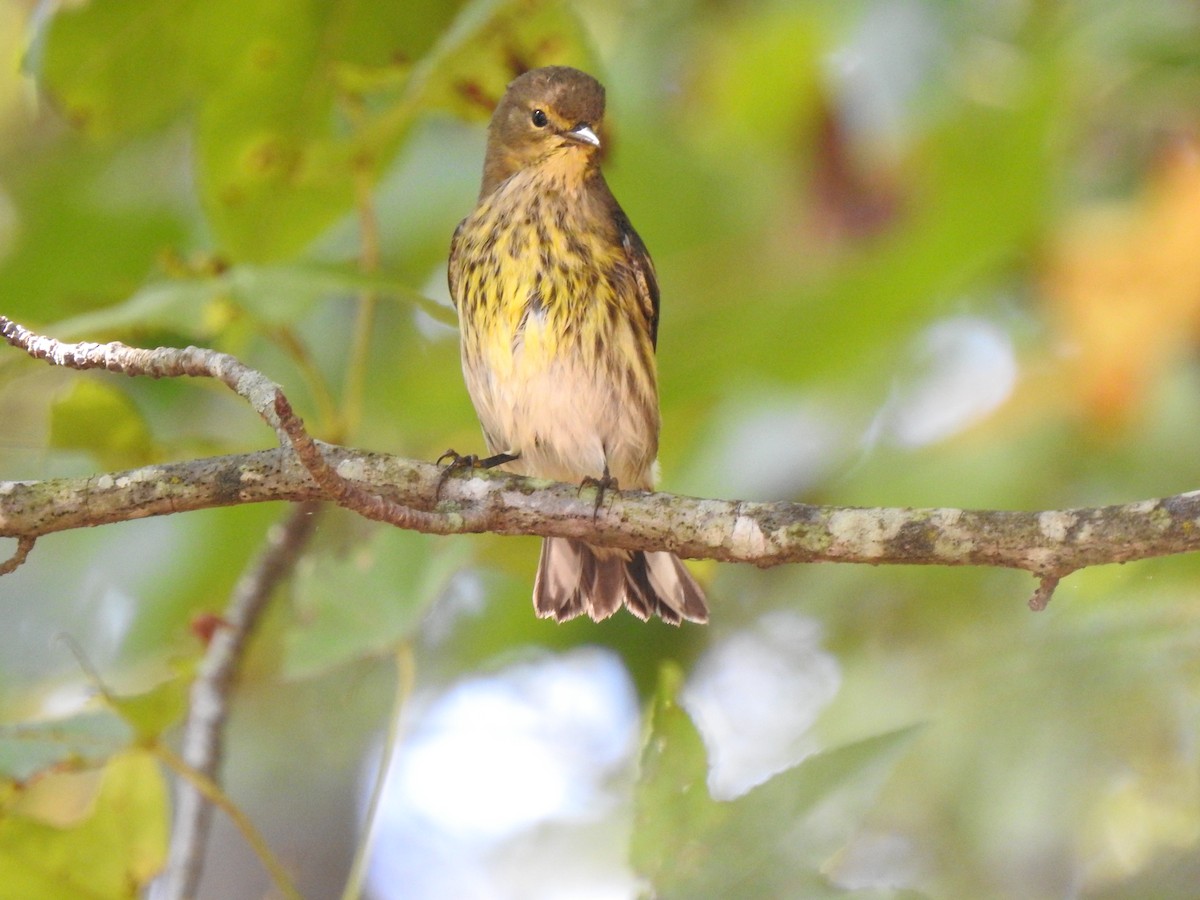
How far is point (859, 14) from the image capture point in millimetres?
3127

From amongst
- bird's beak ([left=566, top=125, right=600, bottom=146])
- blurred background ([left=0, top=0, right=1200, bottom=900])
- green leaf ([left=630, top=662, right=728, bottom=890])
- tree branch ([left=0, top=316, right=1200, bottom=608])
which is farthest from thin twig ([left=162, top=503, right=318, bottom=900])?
green leaf ([left=630, top=662, right=728, bottom=890])

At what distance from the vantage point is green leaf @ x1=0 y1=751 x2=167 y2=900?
2.88 metres

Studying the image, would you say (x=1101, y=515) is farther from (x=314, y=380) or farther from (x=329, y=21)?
(x=329, y=21)

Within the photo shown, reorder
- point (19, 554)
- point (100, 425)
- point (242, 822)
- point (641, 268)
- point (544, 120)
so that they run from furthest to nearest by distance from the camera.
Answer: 1. point (641, 268)
2. point (544, 120)
3. point (100, 425)
4. point (242, 822)
5. point (19, 554)

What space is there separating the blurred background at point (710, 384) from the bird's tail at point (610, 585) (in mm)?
115

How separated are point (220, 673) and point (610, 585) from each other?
1.03 meters

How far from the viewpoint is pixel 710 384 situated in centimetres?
440

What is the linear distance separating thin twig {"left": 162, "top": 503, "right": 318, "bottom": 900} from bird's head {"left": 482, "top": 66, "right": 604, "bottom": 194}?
1.20 m

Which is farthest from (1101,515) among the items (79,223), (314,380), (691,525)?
(79,223)

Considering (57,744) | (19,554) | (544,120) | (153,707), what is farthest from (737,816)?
(544,120)

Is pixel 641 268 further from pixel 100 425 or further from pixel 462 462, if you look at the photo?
pixel 100 425

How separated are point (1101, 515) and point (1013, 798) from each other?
2108mm

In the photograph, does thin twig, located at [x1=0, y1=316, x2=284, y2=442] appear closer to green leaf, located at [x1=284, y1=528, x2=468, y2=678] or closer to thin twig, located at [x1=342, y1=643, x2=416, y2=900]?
green leaf, located at [x1=284, y1=528, x2=468, y2=678]

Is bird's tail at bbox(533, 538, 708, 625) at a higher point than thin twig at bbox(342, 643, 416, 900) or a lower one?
higher
